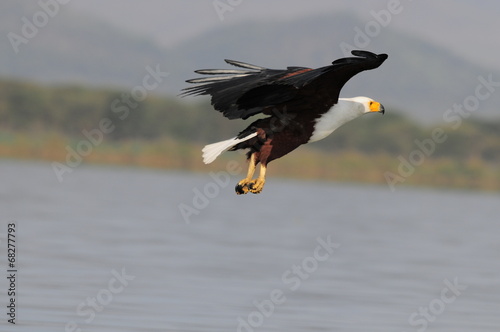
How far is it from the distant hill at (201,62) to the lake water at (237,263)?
378 feet

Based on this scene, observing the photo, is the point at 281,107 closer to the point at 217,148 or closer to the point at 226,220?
the point at 217,148

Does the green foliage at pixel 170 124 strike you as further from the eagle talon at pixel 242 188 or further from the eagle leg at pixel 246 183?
the eagle talon at pixel 242 188

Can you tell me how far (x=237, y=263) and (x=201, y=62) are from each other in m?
161

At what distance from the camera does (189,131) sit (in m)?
64.2

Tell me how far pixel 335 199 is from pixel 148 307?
24027mm

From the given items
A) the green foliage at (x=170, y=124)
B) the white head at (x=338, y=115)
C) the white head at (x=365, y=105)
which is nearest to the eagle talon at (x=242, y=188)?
the white head at (x=338, y=115)

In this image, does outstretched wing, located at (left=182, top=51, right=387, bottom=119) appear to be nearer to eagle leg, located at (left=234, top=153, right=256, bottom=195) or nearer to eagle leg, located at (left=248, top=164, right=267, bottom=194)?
eagle leg, located at (left=234, top=153, right=256, bottom=195)

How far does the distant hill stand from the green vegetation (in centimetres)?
8081

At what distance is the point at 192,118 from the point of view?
2596 inches

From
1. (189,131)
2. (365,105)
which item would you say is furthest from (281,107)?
(189,131)

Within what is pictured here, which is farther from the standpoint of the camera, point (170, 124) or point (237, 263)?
point (170, 124)

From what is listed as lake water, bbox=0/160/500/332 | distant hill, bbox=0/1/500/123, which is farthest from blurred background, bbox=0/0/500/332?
distant hill, bbox=0/1/500/123

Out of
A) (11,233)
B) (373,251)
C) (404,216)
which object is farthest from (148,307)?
(404,216)

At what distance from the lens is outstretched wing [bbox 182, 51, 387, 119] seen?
8742 mm
